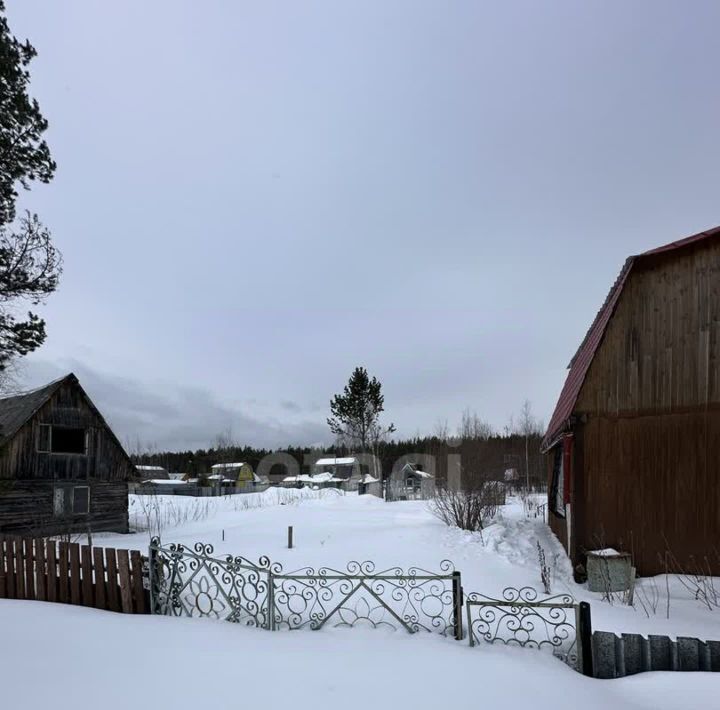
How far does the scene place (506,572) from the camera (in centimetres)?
958

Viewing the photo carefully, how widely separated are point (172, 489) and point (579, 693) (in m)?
53.6

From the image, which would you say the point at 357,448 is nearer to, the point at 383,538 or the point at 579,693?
the point at 383,538

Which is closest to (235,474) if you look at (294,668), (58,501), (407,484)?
(407,484)

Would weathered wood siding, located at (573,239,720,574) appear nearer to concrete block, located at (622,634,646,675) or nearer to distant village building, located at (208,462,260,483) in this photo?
concrete block, located at (622,634,646,675)

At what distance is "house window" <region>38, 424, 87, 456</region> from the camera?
67.4 feet

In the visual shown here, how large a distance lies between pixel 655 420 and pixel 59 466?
21676 millimetres

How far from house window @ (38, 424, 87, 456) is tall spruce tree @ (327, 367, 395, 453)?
30.0 metres

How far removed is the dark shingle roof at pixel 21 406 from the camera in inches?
766

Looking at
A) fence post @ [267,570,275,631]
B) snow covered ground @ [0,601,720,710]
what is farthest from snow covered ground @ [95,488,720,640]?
fence post @ [267,570,275,631]

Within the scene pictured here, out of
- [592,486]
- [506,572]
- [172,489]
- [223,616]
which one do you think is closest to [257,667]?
[223,616]

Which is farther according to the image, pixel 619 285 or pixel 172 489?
pixel 172 489

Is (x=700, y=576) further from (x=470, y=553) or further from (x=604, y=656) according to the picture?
(x=604, y=656)

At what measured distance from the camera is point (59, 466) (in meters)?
21.0

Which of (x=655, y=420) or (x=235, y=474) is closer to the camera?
(x=655, y=420)
